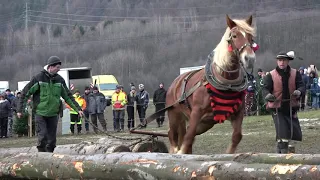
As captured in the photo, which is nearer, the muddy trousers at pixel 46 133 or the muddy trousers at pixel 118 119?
the muddy trousers at pixel 46 133

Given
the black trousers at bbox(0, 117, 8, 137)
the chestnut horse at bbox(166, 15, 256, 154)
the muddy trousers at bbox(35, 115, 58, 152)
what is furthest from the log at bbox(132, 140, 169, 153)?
the black trousers at bbox(0, 117, 8, 137)

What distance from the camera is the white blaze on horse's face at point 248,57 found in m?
8.84

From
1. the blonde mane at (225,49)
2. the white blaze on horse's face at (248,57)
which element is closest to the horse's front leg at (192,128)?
the blonde mane at (225,49)

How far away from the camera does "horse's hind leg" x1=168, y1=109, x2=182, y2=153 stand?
1104 cm

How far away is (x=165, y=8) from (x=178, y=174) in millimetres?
51685

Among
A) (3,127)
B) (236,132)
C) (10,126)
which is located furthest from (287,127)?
(10,126)

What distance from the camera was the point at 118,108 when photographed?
23.5m

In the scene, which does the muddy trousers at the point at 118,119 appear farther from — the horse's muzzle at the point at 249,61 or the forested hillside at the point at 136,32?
the forested hillside at the point at 136,32

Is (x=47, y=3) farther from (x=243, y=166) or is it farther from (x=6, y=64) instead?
(x=243, y=166)

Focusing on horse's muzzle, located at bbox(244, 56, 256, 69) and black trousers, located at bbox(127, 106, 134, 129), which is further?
black trousers, located at bbox(127, 106, 134, 129)

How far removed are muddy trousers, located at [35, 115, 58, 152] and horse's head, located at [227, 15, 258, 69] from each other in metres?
3.61

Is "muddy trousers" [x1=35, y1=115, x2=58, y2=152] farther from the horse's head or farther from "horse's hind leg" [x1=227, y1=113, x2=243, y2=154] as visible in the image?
the horse's head

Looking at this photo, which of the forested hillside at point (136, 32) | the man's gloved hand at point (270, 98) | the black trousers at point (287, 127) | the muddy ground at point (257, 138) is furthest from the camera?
the forested hillside at point (136, 32)

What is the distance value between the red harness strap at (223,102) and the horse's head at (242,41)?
55cm
